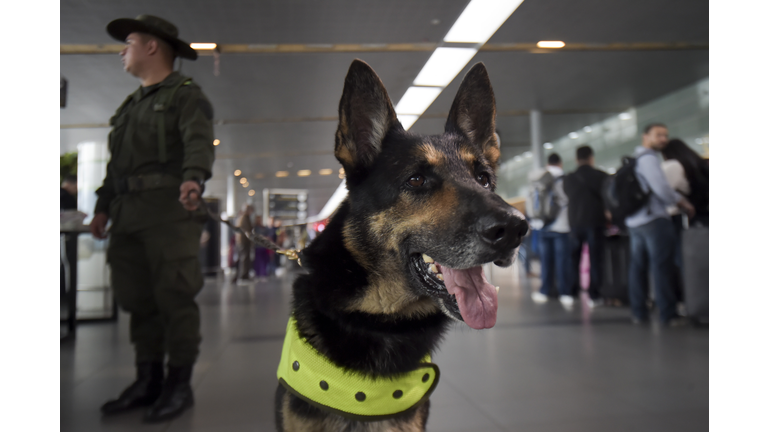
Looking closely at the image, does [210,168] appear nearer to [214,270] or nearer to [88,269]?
[214,270]

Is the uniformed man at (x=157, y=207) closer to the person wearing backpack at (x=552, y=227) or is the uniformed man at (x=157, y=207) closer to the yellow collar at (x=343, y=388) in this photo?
the yellow collar at (x=343, y=388)

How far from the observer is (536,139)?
6.54 feet

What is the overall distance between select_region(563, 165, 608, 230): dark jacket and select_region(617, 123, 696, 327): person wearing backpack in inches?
10.5

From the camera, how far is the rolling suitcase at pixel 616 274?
246 cm

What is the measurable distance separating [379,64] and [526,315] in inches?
64.1

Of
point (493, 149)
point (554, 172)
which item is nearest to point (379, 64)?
point (493, 149)

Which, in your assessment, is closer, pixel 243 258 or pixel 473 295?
pixel 473 295

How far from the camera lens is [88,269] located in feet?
6.02

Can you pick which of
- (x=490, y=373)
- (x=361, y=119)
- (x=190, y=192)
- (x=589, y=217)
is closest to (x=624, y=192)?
(x=589, y=217)

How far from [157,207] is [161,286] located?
0.31 m

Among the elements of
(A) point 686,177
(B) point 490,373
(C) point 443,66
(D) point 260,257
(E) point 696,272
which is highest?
(C) point 443,66

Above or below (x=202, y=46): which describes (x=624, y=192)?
below

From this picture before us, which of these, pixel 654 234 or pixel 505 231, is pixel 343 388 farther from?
pixel 654 234

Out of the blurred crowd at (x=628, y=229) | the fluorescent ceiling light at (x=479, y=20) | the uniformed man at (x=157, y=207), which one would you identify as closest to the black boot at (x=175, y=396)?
the uniformed man at (x=157, y=207)
